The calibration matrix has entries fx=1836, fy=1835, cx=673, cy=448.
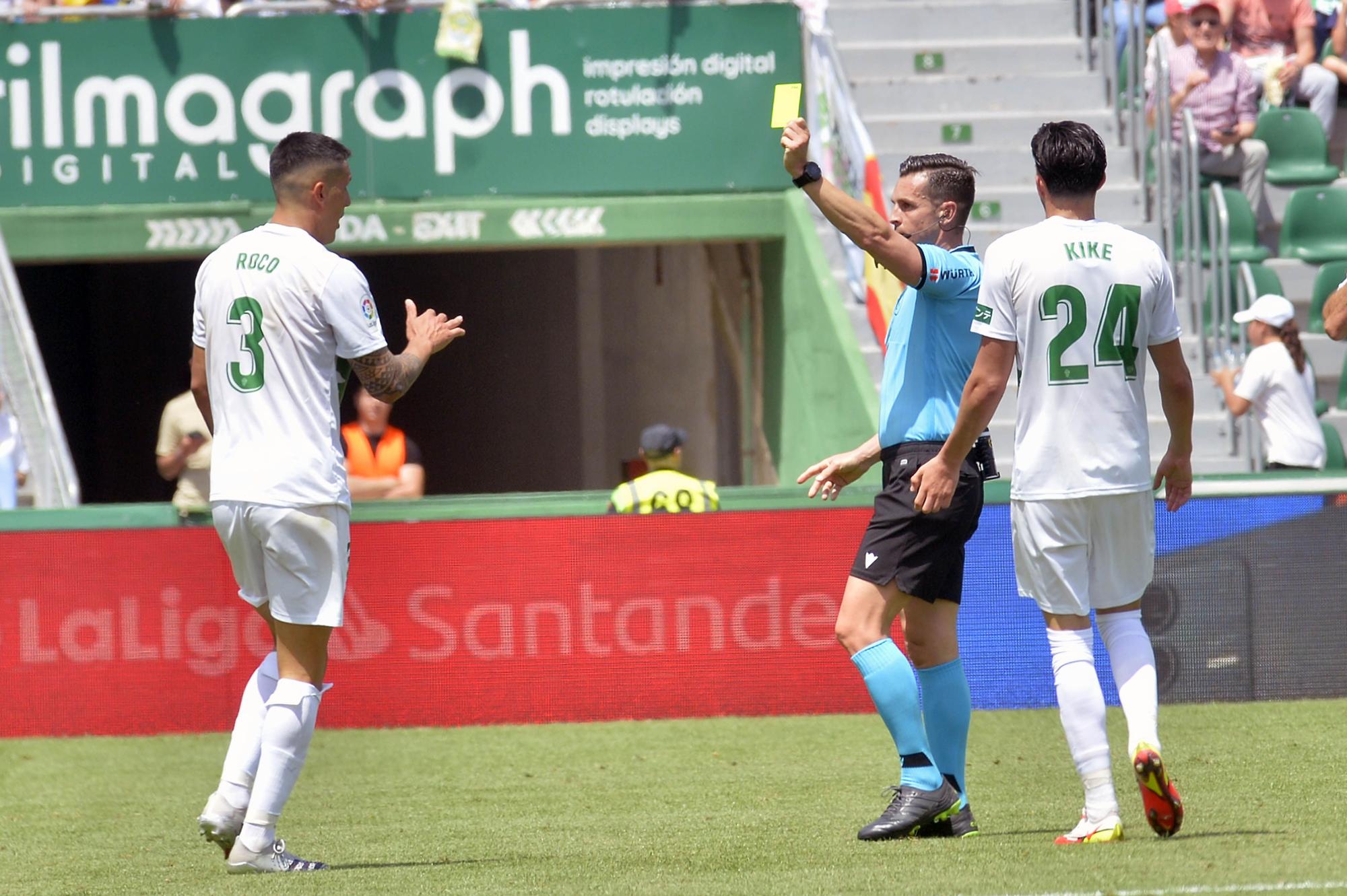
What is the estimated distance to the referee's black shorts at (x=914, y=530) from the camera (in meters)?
5.17

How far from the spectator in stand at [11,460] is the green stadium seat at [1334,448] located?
311 inches

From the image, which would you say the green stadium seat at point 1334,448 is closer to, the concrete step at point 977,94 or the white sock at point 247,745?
the concrete step at point 977,94

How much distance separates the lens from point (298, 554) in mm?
4883

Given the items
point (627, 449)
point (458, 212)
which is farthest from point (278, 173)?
point (627, 449)

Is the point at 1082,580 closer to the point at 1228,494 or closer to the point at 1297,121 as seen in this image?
the point at 1228,494

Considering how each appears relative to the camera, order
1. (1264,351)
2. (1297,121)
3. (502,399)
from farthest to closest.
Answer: (502,399) < (1297,121) < (1264,351)

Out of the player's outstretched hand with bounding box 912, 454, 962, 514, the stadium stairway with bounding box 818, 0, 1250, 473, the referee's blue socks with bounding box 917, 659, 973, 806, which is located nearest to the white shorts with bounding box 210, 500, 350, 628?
the player's outstretched hand with bounding box 912, 454, 962, 514

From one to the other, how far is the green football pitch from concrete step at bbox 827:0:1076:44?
748 cm

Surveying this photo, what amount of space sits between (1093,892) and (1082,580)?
3.51 feet

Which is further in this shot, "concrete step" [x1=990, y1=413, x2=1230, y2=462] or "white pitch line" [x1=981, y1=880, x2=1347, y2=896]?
"concrete step" [x1=990, y1=413, x2=1230, y2=462]

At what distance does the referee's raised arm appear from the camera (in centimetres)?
485

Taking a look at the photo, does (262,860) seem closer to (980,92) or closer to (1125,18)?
(980,92)

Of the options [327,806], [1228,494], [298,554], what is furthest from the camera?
[1228,494]

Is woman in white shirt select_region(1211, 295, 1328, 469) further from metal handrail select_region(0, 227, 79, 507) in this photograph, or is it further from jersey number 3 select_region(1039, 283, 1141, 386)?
metal handrail select_region(0, 227, 79, 507)
